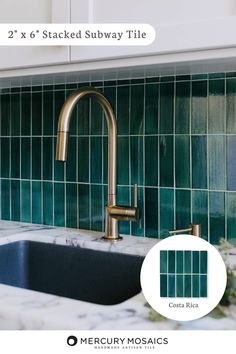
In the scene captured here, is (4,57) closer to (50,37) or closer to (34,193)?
(50,37)

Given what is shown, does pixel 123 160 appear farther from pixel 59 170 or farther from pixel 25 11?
pixel 25 11

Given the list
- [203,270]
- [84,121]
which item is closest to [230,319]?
[203,270]

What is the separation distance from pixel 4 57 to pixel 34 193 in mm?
481

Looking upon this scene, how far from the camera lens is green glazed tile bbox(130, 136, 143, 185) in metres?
1.21

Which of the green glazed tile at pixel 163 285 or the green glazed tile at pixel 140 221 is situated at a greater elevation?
the green glazed tile at pixel 140 221

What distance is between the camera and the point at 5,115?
4.85 feet

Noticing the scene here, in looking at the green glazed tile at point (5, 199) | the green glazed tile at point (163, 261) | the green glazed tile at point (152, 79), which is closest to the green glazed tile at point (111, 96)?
the green glazed tile at point (152, 79)

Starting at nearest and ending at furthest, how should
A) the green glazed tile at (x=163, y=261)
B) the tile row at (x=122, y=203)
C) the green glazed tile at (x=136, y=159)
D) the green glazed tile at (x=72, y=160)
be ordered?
the green glazed tile at (x=163, y=261) < the tile row at (x=122, y=203) < the green glazed tile at (x=136, y=159) < the green glazed tile at (x=72, y=160)

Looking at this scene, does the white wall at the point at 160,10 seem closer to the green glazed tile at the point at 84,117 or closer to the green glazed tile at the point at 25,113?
the green glazed tile at the point at 84,117

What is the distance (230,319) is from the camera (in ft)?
2.36

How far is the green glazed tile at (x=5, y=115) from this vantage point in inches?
57.8

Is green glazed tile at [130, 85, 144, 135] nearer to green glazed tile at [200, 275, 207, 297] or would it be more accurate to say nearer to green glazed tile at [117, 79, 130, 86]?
green glazed tile at [117, 79, 130, 86]

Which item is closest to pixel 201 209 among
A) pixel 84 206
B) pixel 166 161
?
pixel 166 161

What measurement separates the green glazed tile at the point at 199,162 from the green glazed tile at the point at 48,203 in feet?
1.52
